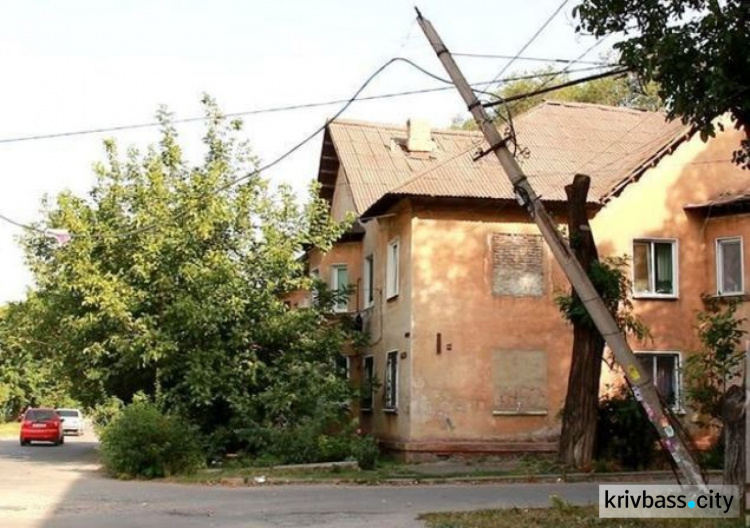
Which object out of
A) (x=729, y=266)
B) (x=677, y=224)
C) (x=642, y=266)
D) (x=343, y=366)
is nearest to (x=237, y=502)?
(x=343, y=366)

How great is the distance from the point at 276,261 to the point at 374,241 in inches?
142

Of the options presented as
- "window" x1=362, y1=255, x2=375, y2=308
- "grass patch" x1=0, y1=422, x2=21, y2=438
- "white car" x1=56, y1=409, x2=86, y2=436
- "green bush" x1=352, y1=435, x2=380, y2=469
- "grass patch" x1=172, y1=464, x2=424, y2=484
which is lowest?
"grass patch" x1=0, y1=422, x2=21, y2=438

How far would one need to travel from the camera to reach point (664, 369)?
24.3 meters

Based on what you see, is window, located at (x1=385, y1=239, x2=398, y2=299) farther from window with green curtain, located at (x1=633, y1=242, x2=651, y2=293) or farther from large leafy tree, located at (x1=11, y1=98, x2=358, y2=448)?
window with green curtain, located at (x1=633, y1=242, x2=651, y2=293)

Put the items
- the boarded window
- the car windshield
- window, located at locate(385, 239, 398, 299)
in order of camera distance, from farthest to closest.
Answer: the car windshield → window, located at locate(385, 239, 398, 299) → the boarded window

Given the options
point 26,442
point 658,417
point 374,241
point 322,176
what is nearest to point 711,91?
point 658,417

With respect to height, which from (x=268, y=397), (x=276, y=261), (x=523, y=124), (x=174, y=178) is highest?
(x=523, y=124)

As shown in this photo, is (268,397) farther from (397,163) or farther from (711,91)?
(711,91)

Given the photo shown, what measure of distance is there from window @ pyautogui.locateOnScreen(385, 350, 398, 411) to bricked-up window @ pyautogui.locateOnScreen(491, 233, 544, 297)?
3.24 m

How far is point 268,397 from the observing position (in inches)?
902

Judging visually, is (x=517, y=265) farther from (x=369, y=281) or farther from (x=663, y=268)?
(x=369, y=281)

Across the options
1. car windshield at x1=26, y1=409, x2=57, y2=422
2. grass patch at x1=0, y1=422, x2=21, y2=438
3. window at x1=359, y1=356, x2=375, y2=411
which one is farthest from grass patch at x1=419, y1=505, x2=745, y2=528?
grass patch at x1=0, y1=422, x2=21, y2=438

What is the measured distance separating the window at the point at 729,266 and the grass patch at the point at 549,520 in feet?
43.6

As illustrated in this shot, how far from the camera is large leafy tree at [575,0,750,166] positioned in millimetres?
10953
